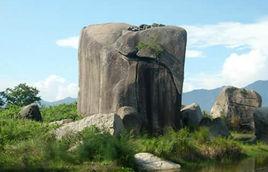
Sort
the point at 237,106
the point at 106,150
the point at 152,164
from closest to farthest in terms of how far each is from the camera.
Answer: the point at 106,150
the point at 152,164
the point at 237,106

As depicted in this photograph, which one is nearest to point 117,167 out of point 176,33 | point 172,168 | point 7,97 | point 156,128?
point 172,168

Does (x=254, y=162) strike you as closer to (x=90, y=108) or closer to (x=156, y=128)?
(x=156, y=128)

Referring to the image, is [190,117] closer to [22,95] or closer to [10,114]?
[10,114]

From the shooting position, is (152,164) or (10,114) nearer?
(152,164)

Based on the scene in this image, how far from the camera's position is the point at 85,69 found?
38219mm

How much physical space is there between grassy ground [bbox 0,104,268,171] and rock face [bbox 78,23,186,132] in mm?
3277

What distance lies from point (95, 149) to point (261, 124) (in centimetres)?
1786

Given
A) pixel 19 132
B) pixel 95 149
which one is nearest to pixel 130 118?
pixel 19 132

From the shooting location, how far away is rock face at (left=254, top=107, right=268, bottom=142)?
123 feet

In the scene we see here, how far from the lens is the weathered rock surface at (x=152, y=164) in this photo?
23686mm

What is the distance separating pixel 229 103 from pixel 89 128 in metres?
21.1

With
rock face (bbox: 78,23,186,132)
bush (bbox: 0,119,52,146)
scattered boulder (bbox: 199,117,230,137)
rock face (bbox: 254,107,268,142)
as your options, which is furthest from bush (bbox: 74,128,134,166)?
rock face (bbox: 254,107,268,142)

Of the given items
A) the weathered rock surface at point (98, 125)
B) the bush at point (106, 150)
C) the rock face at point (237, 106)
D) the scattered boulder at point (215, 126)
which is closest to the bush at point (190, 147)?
the weathered rock surface at point (98, 125)

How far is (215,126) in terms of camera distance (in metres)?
36.6
